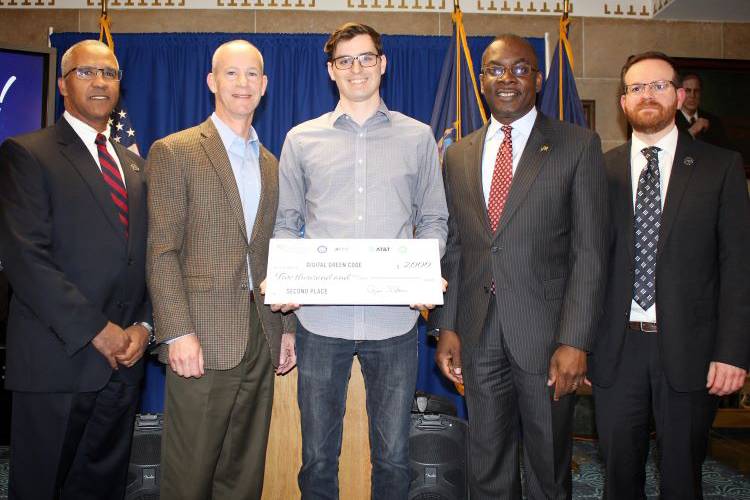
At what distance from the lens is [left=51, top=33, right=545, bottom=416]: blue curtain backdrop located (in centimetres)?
500

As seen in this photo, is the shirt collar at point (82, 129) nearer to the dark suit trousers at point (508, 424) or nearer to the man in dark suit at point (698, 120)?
the dark suit trousers at point (508, 424)

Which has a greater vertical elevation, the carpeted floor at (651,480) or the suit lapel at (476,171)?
the suit lapel at (476,171)

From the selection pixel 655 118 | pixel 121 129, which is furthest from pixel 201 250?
pixel 121 129

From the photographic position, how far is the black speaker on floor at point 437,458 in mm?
2613

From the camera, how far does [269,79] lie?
5.03m

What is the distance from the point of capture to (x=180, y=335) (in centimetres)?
202

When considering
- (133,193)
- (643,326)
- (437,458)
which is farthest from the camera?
(437,458)

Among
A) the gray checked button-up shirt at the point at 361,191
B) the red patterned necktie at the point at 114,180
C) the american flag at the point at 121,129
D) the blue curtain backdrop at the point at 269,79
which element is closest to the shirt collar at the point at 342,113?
the gray checked button-up shirt at the point at 361,191

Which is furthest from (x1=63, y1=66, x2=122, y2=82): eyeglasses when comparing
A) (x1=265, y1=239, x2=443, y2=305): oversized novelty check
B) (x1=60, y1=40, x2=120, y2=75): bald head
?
(x1=265, y1=239, x2=443, y2=305): oversized novelty check

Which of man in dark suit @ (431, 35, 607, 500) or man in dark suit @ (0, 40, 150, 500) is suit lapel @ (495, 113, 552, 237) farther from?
man in dark suit @ (0, 40, 150, 500)

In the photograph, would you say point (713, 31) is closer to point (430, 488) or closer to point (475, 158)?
point (475, 158)

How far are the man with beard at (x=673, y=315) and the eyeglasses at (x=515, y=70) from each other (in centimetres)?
62

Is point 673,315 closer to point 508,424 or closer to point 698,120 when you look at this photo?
point 508,424

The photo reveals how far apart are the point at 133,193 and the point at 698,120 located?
193 inches
